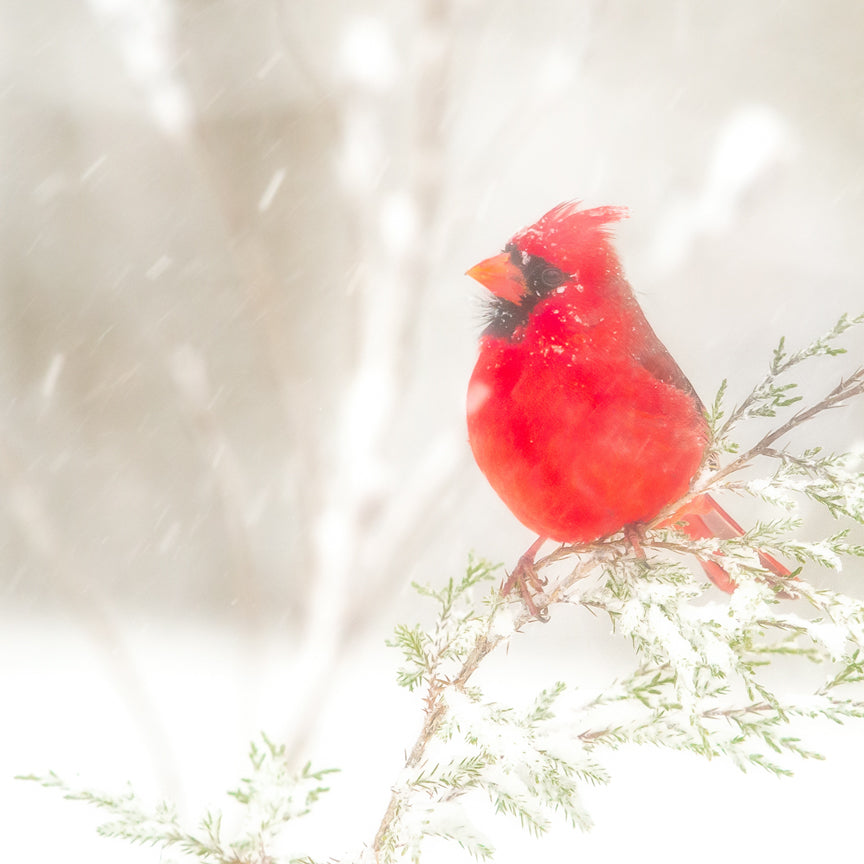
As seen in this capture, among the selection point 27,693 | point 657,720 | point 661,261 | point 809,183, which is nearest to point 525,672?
point 661,261

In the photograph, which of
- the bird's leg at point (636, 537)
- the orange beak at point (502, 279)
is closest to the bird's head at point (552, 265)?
the orange beak at point (502, 279)

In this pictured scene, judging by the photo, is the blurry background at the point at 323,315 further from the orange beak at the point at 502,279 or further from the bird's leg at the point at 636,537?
the bird's leg at the point at 636,537

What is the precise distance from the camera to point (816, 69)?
2420 mm

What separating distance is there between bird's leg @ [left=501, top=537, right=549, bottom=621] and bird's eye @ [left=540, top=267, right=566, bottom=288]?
7.3 inches

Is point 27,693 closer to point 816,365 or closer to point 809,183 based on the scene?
point 816,365

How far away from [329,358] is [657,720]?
2.25 metres

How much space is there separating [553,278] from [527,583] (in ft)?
0.68

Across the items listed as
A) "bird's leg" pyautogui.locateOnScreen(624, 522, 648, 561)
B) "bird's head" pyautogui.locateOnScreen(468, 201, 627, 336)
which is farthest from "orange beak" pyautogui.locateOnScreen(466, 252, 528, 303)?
"bird's leg" pyautogui.locateOnScreen(624, 522, 648, 561)

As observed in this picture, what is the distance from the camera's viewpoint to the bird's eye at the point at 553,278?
1.92 ft

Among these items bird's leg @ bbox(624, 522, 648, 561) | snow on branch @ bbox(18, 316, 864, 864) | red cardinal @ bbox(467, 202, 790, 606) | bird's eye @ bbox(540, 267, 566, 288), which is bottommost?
snow on branch @ bbox(18, 316, 864, 864)

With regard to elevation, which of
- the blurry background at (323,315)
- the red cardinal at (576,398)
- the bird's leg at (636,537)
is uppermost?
the blurry background at (323,315)

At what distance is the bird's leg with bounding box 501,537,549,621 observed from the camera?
51 cm

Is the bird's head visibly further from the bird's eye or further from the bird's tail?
the bird's tail

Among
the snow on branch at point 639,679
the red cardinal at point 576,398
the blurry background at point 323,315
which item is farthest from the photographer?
the blurry background at point 323,315
